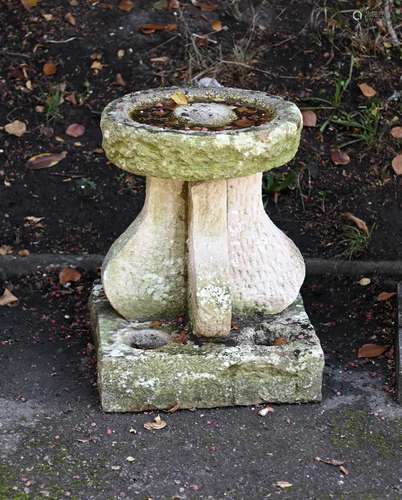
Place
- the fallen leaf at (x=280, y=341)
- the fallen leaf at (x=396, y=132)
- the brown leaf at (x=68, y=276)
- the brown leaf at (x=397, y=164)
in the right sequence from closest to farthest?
the fallen leaf at (x=280, y=341) < the brown leaf at (x=68, y=276) < the brown leaf at (x=397, y=164) < the fallen leaf at (x=396, y=132)

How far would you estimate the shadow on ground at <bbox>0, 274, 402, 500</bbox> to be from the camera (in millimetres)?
3764

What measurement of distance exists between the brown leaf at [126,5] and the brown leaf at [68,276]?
1.88 meters

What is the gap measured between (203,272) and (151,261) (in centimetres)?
27

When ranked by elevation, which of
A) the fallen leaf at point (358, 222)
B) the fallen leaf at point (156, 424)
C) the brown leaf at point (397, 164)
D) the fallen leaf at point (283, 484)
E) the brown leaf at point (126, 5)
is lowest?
the fallen leaf at point (156, 424)

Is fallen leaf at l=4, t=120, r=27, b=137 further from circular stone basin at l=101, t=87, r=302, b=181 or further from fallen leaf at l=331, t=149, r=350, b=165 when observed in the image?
circular stone basin at l=101, t=87, r=302, b=181

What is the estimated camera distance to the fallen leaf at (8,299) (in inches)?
195

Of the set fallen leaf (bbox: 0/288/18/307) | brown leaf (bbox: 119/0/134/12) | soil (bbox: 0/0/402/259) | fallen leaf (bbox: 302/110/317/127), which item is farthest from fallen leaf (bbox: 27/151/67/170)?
fallen leaf (bbox: 302/110/317/127)

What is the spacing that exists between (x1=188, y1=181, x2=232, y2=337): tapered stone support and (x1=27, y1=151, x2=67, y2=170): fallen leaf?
166 centimetres

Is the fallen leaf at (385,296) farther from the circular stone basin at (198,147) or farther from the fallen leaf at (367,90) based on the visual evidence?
the fallen leaf at (367,90)

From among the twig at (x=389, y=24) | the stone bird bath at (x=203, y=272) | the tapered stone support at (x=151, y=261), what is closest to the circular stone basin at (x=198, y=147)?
the stone bird bath at (x=203, y=272)

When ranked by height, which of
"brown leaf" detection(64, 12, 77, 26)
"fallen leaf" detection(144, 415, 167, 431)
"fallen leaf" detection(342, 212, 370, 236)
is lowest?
"fallen leaf" detection(144, 415, 167, 431)

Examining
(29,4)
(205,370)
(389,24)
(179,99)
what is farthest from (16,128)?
(205,370)

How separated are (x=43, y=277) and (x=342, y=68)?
2053 millimetres

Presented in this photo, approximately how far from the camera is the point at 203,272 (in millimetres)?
4180
